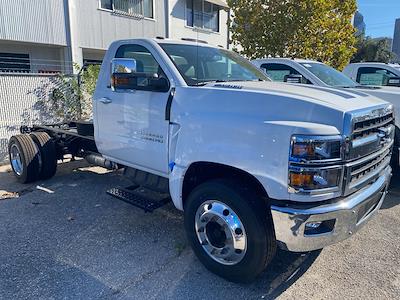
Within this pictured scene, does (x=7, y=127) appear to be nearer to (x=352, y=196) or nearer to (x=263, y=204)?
(x=263, y=204)

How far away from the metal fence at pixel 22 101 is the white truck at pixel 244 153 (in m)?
4.55

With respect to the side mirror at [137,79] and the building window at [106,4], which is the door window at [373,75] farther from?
the building window at [106,4]

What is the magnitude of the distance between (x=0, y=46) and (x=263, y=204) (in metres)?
15.0

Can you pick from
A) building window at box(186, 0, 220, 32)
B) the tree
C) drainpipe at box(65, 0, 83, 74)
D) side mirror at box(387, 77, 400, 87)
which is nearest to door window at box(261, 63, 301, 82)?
side mirror at box(387, 77, 400, 87)

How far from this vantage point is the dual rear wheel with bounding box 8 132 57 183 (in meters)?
5.80

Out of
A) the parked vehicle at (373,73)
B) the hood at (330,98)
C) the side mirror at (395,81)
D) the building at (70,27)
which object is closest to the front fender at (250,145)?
the hood at (330,98)

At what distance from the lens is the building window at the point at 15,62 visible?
1449 centimetres

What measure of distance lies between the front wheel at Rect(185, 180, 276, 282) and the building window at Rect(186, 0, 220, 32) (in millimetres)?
18672

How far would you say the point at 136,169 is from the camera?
4.31 metres

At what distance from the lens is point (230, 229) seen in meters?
2.99

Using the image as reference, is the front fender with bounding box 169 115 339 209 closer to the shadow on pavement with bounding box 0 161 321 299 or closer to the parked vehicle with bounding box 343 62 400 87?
the shadow on pavement with bounding box 0 161 321 299

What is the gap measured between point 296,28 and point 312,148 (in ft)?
36.9

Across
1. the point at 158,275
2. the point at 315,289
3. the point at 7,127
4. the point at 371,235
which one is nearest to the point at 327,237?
the point at 315,289

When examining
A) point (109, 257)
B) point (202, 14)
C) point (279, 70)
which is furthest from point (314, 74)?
point (202, 14)
